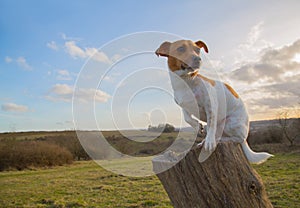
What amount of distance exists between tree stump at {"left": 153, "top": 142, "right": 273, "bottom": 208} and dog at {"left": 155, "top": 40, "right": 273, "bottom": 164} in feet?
0.43

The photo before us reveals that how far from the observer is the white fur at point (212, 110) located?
3041 millimetres

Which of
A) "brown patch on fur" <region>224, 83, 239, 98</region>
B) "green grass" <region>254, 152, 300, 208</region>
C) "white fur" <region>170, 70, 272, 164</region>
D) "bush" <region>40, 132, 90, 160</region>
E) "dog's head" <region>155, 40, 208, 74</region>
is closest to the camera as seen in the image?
"dog's head" <region>155, 40, 208, 74</region>

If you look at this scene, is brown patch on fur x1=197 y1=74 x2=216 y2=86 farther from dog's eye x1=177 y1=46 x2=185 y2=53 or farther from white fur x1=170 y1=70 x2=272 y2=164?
dog's eye x1=177 y1=46 x2=185 y2=53

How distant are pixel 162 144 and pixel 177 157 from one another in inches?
17.4

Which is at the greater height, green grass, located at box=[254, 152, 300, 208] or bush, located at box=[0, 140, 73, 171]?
bush, located at box=[0, 140, 73, 171]

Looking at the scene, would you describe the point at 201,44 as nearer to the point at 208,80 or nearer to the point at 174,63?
the point at 208,80

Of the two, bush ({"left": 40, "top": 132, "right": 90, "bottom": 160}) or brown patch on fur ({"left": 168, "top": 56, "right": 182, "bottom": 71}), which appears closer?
brown patch on fur ({"left": 168, "top": 56, "right": 182, "bottom": 71})

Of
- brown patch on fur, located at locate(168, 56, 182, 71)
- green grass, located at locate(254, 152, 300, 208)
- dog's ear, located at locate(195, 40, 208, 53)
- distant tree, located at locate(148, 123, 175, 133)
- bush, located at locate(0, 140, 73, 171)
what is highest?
dog's ear, located at locate(195, 40, 208, 53)

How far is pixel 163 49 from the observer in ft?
10.1

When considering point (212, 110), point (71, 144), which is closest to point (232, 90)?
point (212, 110)

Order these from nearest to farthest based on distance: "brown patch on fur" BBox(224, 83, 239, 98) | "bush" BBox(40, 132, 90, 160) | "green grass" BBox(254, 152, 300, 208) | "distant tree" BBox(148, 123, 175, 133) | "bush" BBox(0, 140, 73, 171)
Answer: "distant tree" BBox(148, 123, 175, 133) → "brown patch on fur" BBox(224, 83, 239, 98) → "green grass" BBox(254, 152, 300, 208) → "bush" BBox(0, 140, 73, 171) → "bush" BBox(40, 132, 90, 160)

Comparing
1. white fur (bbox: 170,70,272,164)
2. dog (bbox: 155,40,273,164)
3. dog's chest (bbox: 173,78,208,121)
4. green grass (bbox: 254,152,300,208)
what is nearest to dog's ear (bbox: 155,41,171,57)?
dog (bbox: 155,40,273,164)

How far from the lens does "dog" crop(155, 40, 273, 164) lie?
2.96m

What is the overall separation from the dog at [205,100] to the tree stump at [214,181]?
130mm
